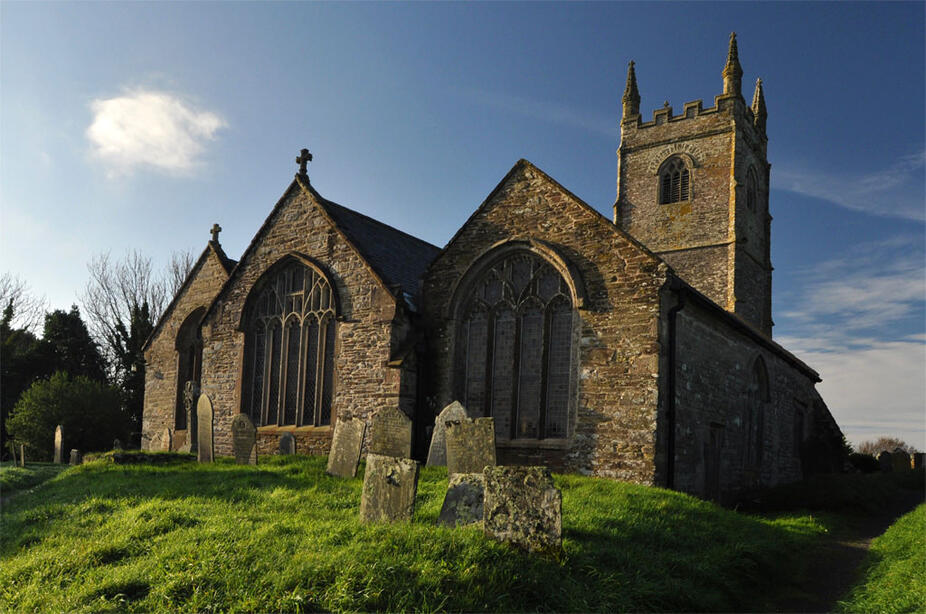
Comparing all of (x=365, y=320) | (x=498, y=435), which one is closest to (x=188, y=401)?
(x=365, y=320)

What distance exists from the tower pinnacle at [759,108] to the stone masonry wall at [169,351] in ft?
89.4

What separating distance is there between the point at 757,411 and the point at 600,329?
782cm

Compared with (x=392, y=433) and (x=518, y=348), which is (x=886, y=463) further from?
(x=392, y=433)

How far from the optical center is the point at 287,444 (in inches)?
637

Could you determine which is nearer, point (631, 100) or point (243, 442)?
point (243, 442)

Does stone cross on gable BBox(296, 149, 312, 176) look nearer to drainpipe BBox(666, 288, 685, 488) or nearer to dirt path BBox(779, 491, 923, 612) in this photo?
drainpipe BBox(666, 288, 685, 488)

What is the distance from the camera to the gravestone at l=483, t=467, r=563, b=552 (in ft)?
22.5

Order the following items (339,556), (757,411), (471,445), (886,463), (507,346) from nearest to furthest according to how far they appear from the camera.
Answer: (339,556) < (471,445) < (507,346) < (757,411) < (886,463)

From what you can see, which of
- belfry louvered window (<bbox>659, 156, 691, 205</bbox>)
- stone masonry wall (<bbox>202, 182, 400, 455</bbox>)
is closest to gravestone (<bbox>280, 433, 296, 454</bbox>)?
stone masonry wall (<bbox>202, 182, 400, 455</bbox>)

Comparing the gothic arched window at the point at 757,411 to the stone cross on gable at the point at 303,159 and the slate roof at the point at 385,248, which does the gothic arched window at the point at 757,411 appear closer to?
the slate roof at the point at 385,248

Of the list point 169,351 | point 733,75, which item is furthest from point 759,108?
point 169,351

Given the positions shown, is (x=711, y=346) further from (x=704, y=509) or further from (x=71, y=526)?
(x=71, y=526)

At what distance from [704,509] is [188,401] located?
13.0m

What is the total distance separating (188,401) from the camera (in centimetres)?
1812
